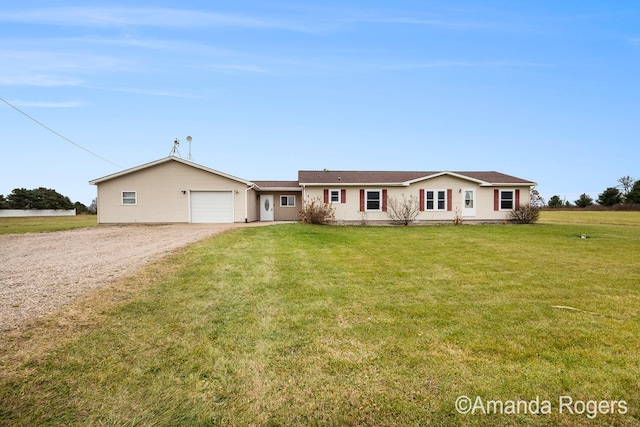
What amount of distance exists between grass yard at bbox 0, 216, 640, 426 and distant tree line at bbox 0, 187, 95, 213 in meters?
58.9

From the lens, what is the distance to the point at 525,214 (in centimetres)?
2217

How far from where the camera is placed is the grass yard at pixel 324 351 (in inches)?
95.5

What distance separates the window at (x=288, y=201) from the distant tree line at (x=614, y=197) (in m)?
61.7

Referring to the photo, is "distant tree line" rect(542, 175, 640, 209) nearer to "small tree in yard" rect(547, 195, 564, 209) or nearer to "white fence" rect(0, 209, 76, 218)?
"small tree in yard" rect(547, 195, 564, 209)

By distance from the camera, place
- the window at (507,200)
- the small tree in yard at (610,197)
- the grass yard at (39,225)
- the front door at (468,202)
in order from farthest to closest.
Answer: the small tree in yard at (610,197) → the window at (507,200) → the front door at (468,202) → the grass yard at (39,225)

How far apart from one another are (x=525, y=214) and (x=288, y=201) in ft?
59.0

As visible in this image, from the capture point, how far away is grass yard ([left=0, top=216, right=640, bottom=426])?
243cm

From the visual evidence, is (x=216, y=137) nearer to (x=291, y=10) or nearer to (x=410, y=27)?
(x=291, y=10)

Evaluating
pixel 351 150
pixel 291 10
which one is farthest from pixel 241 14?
pixel 351 150

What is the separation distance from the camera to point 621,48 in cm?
1666

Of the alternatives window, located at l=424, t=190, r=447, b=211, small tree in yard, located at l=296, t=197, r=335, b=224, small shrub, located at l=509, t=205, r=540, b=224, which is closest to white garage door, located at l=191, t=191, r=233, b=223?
small tree in yard, located at l=296, t=197, r=335, b=224

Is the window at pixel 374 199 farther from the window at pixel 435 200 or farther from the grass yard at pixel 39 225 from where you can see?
the grass yard at pixel 39 225

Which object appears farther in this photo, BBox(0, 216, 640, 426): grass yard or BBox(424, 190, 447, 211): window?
BBox(424, 190, 447, 211): window

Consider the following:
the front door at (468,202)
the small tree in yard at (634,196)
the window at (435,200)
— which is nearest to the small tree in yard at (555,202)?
the small tree in yard at (634,196)
